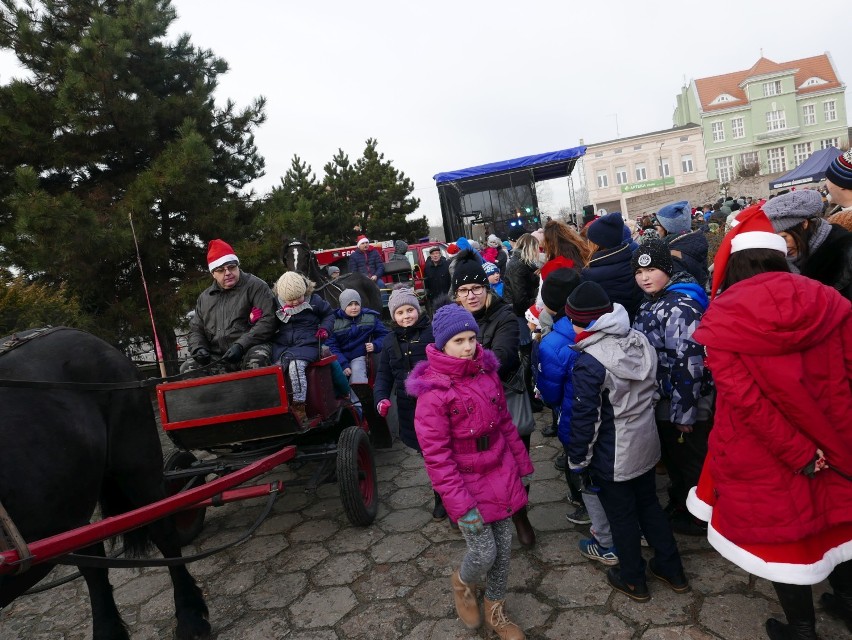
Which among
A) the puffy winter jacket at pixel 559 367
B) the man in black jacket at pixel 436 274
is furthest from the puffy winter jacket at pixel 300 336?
the man in black jacket at pixel 436 274

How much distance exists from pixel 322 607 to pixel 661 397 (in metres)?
2.30

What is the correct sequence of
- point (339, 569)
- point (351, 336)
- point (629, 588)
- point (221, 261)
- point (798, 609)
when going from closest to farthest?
point (798, 609)
point (629, 588)
point (339, 569)
point (221, 261)
point (351, 336)

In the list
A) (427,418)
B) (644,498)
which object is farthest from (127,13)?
(644,498)

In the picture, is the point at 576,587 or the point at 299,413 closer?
the point at 576,587

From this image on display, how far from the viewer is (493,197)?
13805 mm

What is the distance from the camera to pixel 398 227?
26938 mm

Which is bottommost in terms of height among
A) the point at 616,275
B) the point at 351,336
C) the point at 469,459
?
the point at 469,459

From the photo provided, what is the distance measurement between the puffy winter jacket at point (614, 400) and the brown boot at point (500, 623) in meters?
0.82

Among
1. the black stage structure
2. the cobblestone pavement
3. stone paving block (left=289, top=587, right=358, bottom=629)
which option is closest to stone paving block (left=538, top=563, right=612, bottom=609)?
the cobblestone pavement

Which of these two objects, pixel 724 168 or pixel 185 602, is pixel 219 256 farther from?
pixel 724 168

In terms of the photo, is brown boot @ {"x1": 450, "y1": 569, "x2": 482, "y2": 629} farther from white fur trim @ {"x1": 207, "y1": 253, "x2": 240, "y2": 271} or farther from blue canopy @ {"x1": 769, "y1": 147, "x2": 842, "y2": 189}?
blue canopy @ {"x1": 769, "y1": 147, "x2": 842, "y2": 189}

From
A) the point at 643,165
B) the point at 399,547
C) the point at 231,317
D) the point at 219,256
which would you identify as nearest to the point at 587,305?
the point at 399,547

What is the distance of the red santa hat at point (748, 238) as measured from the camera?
2.12m

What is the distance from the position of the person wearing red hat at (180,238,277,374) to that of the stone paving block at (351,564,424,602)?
1792 millimetres
